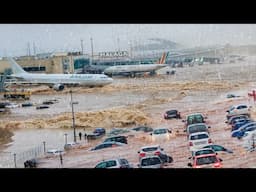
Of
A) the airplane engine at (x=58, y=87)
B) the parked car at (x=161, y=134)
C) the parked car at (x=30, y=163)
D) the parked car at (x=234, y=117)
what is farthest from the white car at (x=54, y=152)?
the parked car at (x=234, y=117)

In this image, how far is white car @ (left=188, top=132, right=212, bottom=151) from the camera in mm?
4184

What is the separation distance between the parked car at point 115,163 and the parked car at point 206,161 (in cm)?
57

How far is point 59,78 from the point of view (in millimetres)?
4348

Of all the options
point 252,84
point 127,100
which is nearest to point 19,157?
point 127,100

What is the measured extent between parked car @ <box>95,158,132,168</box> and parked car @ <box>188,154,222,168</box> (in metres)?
0.57

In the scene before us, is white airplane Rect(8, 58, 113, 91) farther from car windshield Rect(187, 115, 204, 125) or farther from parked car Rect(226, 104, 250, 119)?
parked car Rect(226, 104, 250, 119)

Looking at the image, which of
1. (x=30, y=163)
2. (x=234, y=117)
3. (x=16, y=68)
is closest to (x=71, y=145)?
(x=30, y=163)

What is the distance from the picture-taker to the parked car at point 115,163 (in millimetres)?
4254

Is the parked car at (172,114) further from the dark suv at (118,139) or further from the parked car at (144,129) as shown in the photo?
the dark suv at (118,139)

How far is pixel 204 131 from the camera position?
4.21 meters

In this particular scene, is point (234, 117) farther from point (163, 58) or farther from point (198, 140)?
point (163, 58)

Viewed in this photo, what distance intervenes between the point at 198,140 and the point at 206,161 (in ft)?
0.64

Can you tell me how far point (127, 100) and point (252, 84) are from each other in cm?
109

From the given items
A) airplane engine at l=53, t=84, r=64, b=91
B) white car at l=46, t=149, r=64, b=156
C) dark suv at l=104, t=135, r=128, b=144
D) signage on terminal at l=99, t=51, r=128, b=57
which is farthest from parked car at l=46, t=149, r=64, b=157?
signage on terminal at l=99, t=51, r=128, b=57
